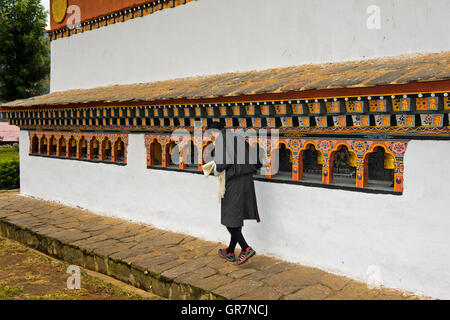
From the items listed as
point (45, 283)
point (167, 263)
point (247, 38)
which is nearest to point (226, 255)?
point (167, 263)

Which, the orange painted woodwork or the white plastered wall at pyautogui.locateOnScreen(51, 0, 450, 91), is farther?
the orange painted woodwork

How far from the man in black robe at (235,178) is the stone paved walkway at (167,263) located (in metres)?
0.57

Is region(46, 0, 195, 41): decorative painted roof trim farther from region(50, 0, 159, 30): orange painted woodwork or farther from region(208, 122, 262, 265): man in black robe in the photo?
region(208, 122, 262, 265): man in black robe

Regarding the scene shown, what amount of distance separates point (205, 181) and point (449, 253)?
10.3ft

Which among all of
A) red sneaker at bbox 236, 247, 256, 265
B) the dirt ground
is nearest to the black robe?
red sneaker at bbox 236, 247, 256, 265

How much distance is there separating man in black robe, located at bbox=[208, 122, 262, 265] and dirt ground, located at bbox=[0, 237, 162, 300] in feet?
4.03

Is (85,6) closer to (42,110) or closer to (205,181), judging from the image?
(42,110)

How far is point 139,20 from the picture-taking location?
756cm

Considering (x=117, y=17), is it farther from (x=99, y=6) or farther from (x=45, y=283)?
(x=45, y=283)

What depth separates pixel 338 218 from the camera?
444 centimetres

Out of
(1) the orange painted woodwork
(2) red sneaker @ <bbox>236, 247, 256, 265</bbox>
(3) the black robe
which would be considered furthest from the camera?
(1) the orange painted woodwork

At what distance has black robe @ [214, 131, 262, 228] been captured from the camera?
15.2ft

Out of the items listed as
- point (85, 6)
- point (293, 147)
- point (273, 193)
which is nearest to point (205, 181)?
point (273, 193)

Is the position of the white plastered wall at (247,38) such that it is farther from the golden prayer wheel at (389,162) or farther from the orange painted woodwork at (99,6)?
the golden prayer wheel at (389,162)
